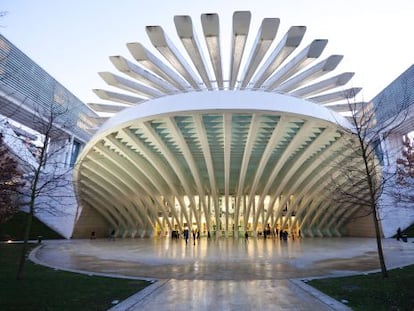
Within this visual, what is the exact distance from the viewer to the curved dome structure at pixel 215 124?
16750 millimetres

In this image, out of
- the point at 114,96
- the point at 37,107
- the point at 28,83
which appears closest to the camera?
the point at 37,107

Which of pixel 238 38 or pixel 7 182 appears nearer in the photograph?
pixel 7 182

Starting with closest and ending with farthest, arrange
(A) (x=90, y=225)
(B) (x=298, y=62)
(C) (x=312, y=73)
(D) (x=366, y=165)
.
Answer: (D) (x=366, y=165) → (B) (x=298, y=62) → (C) (x=312, y=73) → (A) (x=90, y=225)

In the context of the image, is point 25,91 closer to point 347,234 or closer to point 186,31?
point 186,31

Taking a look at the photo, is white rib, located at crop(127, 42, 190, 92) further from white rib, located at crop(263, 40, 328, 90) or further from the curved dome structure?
white rib, located at crop(263, 40, 328, 90)

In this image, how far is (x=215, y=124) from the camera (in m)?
19.2

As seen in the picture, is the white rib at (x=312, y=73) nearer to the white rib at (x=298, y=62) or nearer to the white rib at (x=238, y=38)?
the white rib at (x=298, y=62)

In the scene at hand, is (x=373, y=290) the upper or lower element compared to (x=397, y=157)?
lower

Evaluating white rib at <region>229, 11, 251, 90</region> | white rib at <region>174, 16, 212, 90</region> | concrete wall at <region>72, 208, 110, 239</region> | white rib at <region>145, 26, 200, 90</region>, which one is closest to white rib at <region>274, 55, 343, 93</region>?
white rib at <region>229, 11, 251, 90</region>

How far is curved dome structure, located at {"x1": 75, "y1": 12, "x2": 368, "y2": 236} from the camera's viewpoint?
16750 mm

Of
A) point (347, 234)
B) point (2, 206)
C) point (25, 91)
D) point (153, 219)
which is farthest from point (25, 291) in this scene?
point (347, 234)

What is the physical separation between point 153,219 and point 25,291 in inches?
1146

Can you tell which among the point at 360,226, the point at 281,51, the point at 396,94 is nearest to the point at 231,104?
the point at 281,51

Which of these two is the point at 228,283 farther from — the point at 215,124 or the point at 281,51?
the point at 281,51
